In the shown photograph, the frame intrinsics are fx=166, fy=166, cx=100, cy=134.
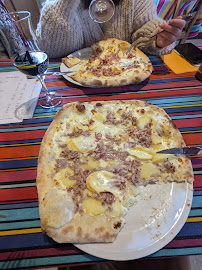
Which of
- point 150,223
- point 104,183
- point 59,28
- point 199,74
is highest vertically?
point 59,28

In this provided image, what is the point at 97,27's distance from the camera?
2482 millimetres

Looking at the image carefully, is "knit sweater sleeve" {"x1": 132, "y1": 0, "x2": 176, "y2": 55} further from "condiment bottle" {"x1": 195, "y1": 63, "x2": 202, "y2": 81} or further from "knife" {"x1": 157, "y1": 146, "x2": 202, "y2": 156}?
"knife" {"x1": 157, "y1": 146, "x2": 202, "y2": 156}

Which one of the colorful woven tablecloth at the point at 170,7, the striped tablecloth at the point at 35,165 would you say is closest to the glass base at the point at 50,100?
the striped tablecloth at the point at 35,165

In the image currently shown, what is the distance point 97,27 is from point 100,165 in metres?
2.19

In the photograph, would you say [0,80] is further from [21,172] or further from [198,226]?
[198,226]

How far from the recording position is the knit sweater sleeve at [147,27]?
7.18ft

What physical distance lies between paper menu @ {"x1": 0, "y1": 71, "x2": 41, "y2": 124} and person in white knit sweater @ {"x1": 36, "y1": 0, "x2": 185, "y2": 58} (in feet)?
1.86

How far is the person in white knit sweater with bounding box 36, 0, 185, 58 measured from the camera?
6.59 feet

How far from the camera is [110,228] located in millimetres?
1013

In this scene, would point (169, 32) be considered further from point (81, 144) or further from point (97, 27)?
point (81, 144)

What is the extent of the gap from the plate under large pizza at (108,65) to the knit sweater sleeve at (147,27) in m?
0.15

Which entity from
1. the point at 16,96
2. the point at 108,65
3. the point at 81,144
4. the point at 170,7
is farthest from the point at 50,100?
the point at 170,7

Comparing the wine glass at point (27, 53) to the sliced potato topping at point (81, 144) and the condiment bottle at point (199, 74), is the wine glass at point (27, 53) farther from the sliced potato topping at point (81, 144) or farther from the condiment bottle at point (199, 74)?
the condiment bottle at point (199, 74)

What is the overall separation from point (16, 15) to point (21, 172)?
1472 mm
